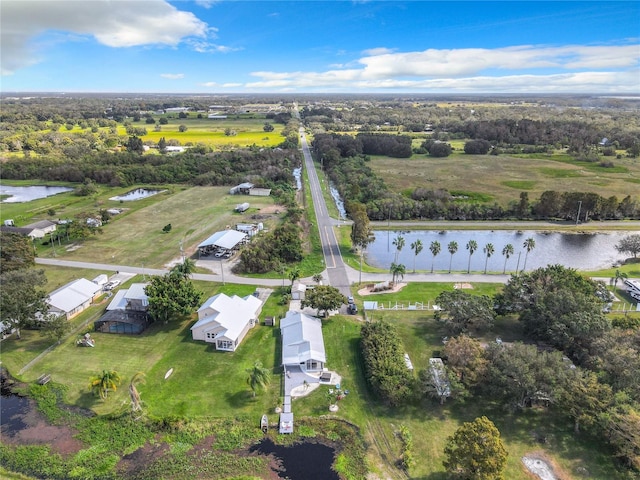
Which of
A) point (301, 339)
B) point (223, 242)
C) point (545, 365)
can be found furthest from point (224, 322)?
point (545, 365)

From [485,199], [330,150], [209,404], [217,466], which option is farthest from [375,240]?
[330,150]

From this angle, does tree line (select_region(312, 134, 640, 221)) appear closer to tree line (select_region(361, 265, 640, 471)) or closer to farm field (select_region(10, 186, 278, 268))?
farm field (select_region(10, 186, 278, 268))

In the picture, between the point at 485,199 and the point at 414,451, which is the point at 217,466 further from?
the point at 485,199

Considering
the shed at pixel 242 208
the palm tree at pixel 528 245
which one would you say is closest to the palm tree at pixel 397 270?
the palm tree at pixel 528 245

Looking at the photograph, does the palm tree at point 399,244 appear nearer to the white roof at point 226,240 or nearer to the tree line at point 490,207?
the tree line at point 490,207

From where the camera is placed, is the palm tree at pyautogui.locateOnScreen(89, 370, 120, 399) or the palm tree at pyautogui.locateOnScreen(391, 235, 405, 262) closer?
the palm tree at pyautogui.locateOnScreen(89, 370, 120, 399)

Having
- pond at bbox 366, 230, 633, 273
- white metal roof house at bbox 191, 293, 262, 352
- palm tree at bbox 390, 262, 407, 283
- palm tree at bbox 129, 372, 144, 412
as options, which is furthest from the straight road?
palm tree at bbox 129, 372, 144, 412
